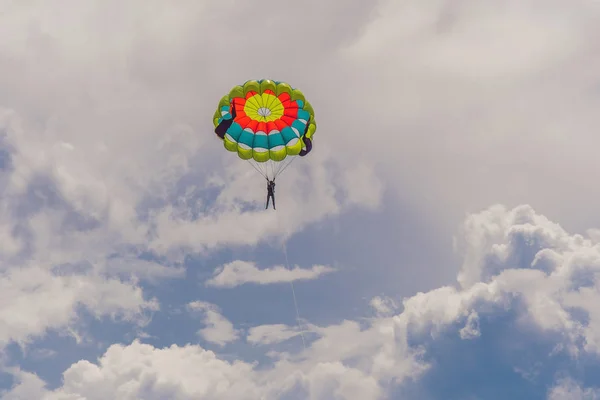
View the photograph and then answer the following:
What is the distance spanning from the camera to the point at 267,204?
7494 centimetres

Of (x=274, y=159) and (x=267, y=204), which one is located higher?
(x=274, y=159)

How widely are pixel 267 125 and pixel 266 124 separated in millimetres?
157

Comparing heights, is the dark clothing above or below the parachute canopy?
below

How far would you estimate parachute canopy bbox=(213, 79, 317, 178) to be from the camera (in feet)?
246

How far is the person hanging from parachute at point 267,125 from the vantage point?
246 ft

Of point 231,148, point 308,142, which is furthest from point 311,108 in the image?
point 231,148

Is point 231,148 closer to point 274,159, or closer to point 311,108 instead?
point 274,159

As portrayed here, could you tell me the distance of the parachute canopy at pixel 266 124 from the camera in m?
74.9

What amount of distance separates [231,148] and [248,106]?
520cm

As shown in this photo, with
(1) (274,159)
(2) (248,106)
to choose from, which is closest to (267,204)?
(1) (274,159)

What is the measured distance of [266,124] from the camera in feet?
253

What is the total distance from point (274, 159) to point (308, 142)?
4.24m

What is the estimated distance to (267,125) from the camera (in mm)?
77188

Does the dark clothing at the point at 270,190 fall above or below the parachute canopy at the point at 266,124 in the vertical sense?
below
